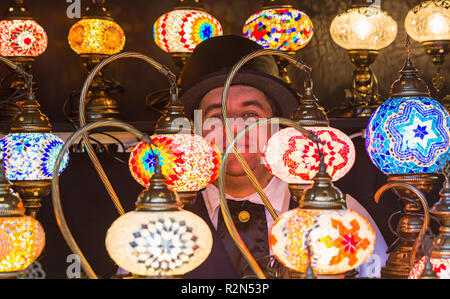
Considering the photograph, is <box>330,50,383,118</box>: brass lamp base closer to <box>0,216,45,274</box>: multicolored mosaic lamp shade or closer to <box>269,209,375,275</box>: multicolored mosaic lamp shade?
<box>269,209,375,275</box>: multicolored mosaic lamp shade

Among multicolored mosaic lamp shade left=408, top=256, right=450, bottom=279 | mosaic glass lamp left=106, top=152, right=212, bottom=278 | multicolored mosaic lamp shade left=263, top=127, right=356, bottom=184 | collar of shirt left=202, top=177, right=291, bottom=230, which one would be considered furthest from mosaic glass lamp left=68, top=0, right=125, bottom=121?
multicolored mosaic lamp shade left=408, top=256, right=450, bottom=279

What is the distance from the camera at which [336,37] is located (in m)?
2.76

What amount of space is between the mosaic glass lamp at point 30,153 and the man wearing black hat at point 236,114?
0.52m

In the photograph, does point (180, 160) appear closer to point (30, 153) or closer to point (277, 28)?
point (30, 153)

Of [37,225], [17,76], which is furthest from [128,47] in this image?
[37,225]

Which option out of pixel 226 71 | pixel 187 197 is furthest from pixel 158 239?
pixel 226 71

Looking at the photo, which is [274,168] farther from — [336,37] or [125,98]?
[125,98]

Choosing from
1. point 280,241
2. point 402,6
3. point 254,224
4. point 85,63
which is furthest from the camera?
point 402,6

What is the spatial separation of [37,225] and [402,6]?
2329 millimetres

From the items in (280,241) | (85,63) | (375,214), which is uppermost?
(85,63)

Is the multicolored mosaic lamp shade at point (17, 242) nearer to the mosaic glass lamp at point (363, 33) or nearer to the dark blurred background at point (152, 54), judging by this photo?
the mosaic glass lamp at point (363, 33)

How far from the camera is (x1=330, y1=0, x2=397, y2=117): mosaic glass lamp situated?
267 cm

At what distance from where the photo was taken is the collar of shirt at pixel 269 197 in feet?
8.13

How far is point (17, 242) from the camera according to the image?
143 centimetres
